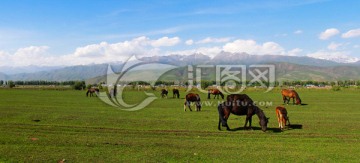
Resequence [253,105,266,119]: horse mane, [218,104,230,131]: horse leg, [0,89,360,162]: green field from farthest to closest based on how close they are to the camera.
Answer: [218,104,230,131]: horse leg, [253,105,266,119]: horse mane, [0,89,360,162]: green field

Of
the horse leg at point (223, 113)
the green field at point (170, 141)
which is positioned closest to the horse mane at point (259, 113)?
the green field at point (170, 141)

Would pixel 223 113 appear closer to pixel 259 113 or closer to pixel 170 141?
pixel 259 113

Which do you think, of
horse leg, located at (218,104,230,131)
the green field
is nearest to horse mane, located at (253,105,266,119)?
the green field

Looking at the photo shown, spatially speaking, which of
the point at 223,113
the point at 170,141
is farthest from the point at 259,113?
the point at 170,141

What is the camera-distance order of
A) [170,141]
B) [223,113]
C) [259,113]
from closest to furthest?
[170,141]
[259,113]
[223,113]

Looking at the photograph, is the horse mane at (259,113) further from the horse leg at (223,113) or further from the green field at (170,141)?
the horse leg at (223,113)

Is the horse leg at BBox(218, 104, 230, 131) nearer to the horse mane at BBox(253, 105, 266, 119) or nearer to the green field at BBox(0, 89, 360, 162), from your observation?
the green field at BBox(0, 89, 360, 162)

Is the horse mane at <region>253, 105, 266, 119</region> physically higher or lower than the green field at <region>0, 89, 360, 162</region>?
higher

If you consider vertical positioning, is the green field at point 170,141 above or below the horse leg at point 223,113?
below

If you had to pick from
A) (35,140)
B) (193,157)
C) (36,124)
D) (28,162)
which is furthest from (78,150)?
(36,124)

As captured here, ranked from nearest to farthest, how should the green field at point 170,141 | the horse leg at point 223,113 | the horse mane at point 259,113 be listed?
1. the green field at point 170,141
2. the horse mane at point 259,113
3. the horse leg at point 223,113

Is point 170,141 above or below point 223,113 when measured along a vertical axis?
below

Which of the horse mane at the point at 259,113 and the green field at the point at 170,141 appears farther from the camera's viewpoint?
the horse mane at the point at 259,113

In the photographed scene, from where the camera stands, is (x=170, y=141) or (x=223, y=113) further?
(x=223, y=113)
